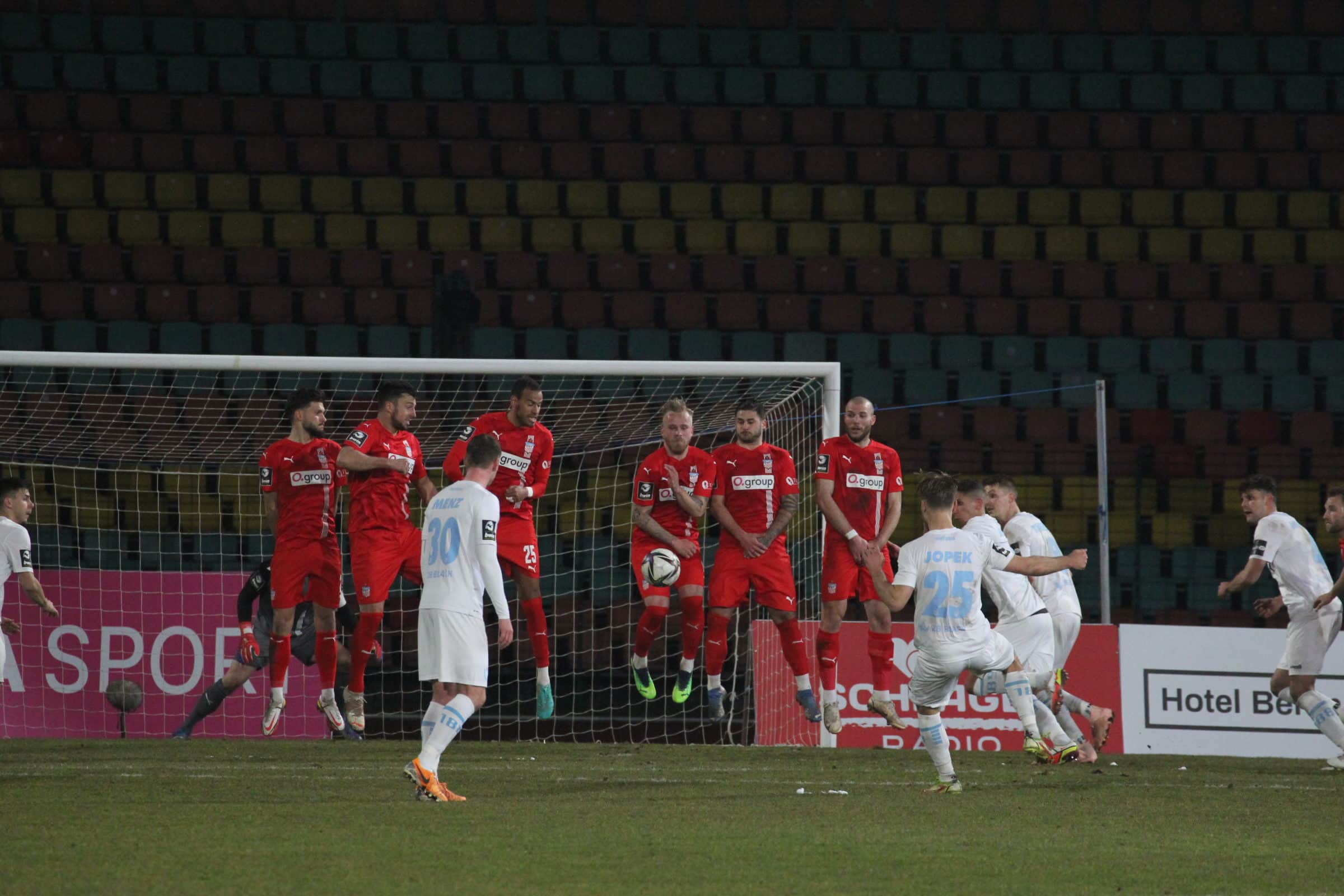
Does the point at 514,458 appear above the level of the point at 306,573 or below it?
above

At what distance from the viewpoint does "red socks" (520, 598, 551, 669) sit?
1004cm

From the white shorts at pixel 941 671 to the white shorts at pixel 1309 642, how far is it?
3.58 metres

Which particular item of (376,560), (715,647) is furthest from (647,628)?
(376,560)

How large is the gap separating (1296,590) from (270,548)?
8.47 m

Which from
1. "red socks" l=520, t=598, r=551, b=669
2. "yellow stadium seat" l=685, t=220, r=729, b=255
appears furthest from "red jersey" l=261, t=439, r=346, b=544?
"yellow stadium seat" l=685, t=220, r=729, b=255

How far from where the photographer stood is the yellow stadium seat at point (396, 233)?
1695 cm

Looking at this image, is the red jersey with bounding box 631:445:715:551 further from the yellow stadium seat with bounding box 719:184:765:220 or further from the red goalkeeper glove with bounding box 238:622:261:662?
the yellow stadium seat with bounding box 719:184:765:220

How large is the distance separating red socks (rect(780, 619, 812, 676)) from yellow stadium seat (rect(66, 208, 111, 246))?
10077 mm

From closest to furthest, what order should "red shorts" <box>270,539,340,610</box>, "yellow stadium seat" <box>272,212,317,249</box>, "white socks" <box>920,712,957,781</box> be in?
"white socks" <box>920,712,957,781</box>, "red shorts" <box>270,539,340,610</box>, "yellow stadium seat" <box>272,212,317,249</box>

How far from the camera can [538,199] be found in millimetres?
17391

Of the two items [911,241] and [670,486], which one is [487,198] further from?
[670,486]

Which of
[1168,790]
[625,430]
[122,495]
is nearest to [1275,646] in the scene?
[1168,790]

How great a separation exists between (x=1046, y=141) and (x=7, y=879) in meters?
15.6

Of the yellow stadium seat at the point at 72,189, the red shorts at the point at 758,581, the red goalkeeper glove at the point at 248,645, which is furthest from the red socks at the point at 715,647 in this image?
the yellow stadium seat at the point at 72,189
